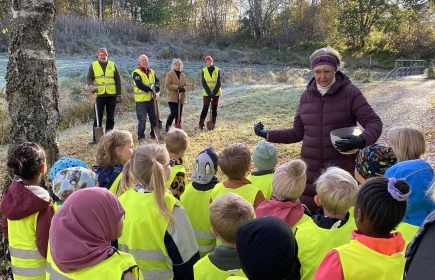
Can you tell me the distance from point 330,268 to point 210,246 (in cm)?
149

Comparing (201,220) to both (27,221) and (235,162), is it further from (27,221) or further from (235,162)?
(27,221)

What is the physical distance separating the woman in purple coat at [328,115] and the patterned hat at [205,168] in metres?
0.84

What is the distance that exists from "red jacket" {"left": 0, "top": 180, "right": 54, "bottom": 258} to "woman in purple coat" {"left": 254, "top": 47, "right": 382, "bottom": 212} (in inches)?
80.6

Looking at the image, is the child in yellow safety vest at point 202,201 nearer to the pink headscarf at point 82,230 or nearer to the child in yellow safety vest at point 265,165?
the child in yellow safety vest at point 265,165

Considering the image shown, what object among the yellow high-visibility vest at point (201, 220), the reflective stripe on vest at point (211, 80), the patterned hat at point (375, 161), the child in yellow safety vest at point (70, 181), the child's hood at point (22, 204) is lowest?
the yellow high-visibility vest at point (201, 220)

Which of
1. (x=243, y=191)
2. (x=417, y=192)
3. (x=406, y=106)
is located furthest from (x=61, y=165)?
(x=406, y=106)

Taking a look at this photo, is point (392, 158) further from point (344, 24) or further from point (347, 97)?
point (344, 24)

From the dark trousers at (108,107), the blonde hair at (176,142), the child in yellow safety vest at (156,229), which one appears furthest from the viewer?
the dark trousers at (108,107)

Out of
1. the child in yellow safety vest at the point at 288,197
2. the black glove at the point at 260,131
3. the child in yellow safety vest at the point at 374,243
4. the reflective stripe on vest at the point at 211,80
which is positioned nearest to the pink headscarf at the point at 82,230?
the child in yellow safety vest at the point at 374,243

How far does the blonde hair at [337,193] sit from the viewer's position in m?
2.27

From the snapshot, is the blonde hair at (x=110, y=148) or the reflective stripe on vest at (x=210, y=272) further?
the blonde hair at (x=110, y=148)

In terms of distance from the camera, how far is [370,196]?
1822 millimetres

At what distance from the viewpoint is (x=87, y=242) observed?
5.97 feet

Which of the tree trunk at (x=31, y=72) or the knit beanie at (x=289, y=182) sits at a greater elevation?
the tree trunk at (x=31, y=72)
